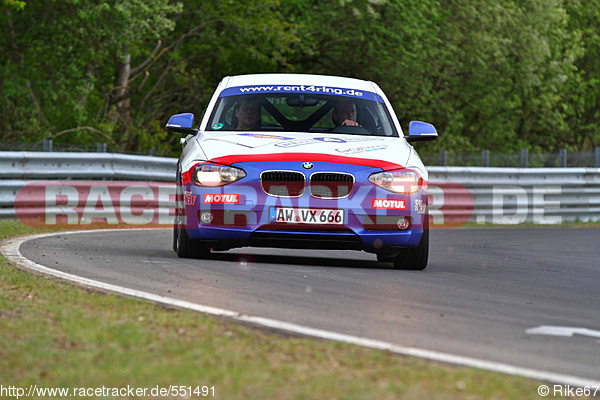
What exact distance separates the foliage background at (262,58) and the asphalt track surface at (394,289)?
13.0 metres

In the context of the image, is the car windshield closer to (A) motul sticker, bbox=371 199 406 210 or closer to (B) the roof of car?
(B) the roof of car

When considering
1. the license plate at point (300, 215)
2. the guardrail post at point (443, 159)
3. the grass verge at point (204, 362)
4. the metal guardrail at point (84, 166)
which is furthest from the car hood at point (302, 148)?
the guardrail post at point (443, 159)

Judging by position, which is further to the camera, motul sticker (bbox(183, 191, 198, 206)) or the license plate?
motul sticker (bbox(183, 191, 198, 206))

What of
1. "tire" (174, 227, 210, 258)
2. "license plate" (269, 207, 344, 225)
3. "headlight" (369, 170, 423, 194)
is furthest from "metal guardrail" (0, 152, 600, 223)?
"headlight" (369, 170, 423, 194)

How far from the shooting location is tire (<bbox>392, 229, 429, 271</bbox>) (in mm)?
9375

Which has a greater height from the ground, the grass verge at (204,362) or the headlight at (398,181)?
the headlight at (398,181)

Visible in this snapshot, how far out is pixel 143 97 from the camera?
104 ft

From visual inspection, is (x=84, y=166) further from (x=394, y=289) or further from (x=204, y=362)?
(x=204, y=362)

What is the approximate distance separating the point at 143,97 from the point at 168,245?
20.3 metres

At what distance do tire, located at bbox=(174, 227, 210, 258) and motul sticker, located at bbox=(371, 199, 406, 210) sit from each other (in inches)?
62.4

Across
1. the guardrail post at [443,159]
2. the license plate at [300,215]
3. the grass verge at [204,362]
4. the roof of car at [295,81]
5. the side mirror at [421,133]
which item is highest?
the roof of car at [295,81]

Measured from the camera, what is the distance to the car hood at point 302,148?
8922mm

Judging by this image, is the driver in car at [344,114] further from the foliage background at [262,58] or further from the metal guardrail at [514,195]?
the foliage background at [262,58]

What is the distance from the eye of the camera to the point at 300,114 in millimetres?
10109
